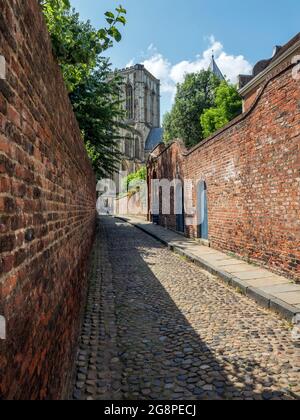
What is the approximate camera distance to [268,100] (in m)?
7.21

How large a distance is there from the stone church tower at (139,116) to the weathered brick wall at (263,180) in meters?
50.1

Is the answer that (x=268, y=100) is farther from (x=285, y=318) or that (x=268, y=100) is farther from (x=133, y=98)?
(x=133, y=98)

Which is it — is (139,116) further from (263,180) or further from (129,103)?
(263,180)

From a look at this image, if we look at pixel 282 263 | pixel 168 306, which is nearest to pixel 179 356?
pixel 168 306

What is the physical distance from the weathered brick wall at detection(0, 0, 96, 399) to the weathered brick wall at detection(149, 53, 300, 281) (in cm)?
475

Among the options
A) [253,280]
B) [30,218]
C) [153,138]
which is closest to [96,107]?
[253,280]

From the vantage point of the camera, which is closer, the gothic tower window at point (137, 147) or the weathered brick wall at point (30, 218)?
the weathered brick wall at point (30, 218)

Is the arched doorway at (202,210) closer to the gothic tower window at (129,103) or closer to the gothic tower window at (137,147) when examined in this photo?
the gothic tower window at (137,147)

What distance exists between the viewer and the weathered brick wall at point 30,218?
154 centimetres

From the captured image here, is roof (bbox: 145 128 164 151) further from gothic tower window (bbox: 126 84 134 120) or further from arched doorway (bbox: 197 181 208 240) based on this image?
arched doorway (bbox: 197 181 208 240)

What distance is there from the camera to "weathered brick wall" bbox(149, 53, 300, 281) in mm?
6391

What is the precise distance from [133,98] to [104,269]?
193 feet

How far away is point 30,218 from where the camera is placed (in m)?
1.98

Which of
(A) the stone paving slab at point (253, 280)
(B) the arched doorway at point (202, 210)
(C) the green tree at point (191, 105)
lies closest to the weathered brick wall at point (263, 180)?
(A) the stone paving slab at point (253, 280)
